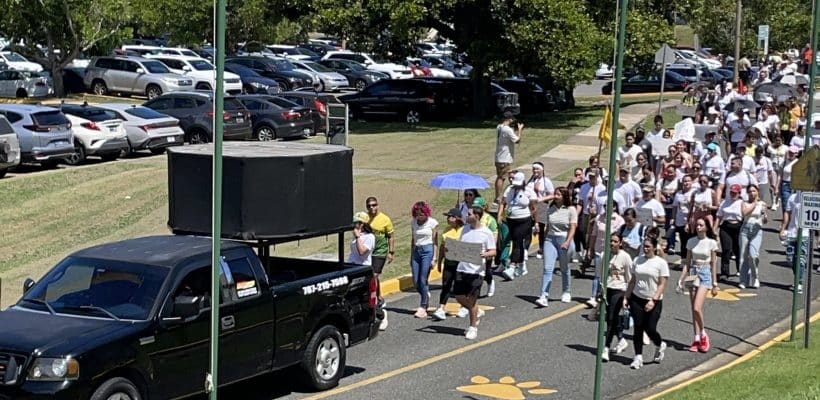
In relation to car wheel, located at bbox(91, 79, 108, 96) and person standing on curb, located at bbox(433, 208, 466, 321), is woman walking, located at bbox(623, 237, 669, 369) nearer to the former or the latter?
person standing on curb, located at bbox(433, 208, 466, 321)

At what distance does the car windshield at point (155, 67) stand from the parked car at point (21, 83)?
3902 millimetres

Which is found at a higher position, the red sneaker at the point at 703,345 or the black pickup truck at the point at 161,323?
the black pickup truck at the point at 161,323

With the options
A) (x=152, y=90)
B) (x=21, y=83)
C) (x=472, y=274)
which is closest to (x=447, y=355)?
(x=472, y=274)

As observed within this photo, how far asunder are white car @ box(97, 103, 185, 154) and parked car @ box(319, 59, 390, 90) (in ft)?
74.3

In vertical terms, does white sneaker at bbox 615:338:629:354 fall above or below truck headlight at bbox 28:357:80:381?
below

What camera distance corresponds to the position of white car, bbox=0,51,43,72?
51494mm

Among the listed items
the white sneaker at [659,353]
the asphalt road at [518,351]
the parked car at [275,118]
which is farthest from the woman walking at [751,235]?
the parked car at [275,118]

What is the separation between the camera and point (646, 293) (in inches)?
571

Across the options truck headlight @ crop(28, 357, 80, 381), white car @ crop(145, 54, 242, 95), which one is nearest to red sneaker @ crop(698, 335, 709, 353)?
truck headlight @ crop(28, 357, 80, 381)

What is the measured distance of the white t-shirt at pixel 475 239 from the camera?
15773mm

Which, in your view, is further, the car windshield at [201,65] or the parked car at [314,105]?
the car windshield at [201,65]

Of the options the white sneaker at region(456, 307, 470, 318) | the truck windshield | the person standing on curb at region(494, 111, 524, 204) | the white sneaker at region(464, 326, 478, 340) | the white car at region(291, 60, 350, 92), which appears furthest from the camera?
the white car at region(291, 60, 350, 92)

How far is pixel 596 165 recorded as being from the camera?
62.2 feet

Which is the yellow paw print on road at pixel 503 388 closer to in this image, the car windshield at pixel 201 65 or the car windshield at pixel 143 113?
the car windshield at pixel 143 113
